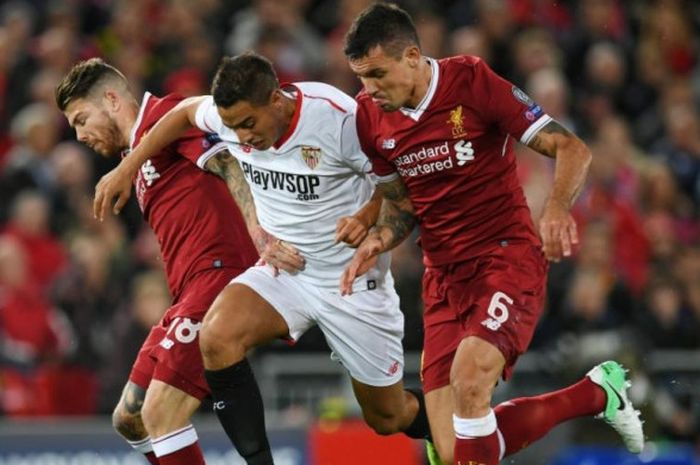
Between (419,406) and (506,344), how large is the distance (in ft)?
3.78

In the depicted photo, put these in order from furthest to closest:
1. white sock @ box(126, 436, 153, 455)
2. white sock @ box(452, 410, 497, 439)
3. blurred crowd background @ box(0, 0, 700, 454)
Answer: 1. blurred crowd background @ box(0, 0, 700, 454)
2. white sock @ box(126, 436, 153, 455)
3. white sock @ box(452, 410, 497, 439)

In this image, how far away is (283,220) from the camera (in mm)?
8055

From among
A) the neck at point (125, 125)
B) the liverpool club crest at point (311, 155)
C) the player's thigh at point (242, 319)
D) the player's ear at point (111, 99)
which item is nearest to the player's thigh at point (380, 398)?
the player's thigh at point (242, 319)

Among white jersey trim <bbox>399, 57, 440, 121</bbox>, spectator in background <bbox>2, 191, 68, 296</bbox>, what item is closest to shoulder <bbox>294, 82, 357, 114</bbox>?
white jersey trim <bbox>399, 57, 440, 121</bbox>

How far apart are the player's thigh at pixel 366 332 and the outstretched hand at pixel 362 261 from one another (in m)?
0.36

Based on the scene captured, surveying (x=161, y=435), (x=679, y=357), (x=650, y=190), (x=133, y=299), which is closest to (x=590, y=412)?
(x=161, y=435)

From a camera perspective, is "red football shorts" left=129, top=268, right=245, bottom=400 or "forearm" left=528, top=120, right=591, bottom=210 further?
"red football shorts" left=129, top=268, right=245, bottom=400

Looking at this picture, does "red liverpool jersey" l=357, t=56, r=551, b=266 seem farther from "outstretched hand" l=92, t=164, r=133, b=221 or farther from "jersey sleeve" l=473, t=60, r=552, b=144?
"outstretched hand" l=92, t=164, r=133, b=221

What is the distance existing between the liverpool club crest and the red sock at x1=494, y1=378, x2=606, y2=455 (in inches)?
59.2

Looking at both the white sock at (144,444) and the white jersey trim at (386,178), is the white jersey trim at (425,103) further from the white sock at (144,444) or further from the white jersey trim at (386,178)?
the white sock at (144,444)

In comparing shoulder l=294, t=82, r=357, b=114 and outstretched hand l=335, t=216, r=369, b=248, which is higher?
shoulder l=294, t=82, r=357, b=114

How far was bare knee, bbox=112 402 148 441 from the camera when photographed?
8.46 meters

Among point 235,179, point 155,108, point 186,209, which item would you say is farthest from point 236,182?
point 155,108

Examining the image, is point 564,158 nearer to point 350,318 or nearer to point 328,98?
point 328,98
